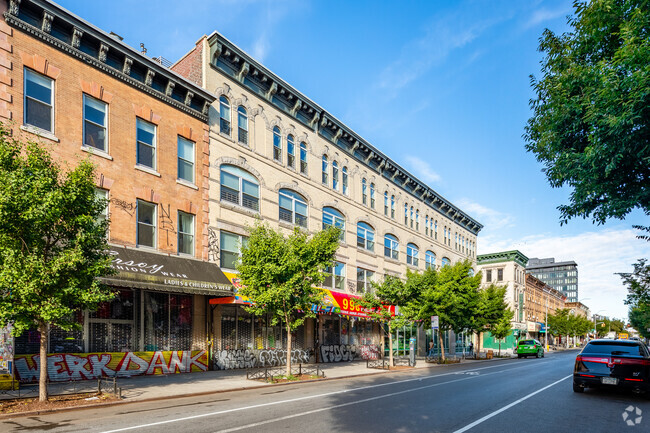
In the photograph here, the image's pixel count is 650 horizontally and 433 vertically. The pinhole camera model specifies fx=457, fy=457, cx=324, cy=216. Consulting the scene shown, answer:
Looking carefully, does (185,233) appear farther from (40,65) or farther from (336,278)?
(336,278)

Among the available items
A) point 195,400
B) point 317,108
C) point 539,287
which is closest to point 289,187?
point 317,108

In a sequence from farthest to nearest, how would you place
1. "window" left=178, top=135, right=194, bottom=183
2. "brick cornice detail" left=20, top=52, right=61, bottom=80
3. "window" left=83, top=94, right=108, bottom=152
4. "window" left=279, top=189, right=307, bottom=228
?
"window" left=279, top=189, right=307, bottom=228 → "window" left=178, top=135, right=194, bottom=183 → "window" left=83, top=94, right=108, bottom=152 → "brick cornice detail" left=20, top=52, right=61, bottom=80

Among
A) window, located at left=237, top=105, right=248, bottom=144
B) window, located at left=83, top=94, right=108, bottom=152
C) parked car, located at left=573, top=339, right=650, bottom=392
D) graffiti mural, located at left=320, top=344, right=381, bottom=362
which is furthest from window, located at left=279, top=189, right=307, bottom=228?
parked car, located at left=573, top=339, right=650, bottom=392

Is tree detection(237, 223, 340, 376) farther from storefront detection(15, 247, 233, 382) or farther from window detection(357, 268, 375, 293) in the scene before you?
window detection(357, 268, 375, 293)

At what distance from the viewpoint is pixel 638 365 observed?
12430mm

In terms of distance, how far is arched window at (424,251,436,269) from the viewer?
43.2 meters

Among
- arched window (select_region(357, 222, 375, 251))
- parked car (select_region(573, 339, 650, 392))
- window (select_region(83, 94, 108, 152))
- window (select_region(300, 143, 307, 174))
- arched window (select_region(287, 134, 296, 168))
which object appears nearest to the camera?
parked car (select_region(573, 339, 650, 392))

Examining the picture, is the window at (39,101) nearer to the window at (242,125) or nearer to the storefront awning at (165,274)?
the storefront awning at (165,274)

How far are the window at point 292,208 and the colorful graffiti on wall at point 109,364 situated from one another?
929cm

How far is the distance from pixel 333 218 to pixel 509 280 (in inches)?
1905

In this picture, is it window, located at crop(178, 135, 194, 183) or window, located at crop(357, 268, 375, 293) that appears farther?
window, located at crop(357, 268, 375, 293)

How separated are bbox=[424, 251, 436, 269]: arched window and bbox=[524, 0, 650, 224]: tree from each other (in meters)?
31.7

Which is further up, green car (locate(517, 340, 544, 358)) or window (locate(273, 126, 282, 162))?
window (locate(273, 126, 282, 162))

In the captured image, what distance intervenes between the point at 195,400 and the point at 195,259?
333 inches
